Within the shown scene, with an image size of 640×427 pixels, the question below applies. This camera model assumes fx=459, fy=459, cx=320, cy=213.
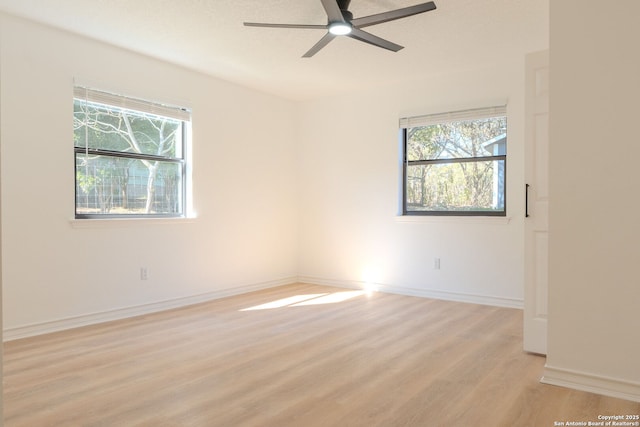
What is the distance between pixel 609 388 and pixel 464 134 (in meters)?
3.17

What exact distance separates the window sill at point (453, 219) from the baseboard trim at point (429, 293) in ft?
2.54

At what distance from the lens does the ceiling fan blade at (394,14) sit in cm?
288

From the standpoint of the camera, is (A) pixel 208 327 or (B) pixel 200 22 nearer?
(B) pixel 200 22

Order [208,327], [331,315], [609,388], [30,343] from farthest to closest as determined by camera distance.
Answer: [331,315], [208,327], [30,343], [609,388]

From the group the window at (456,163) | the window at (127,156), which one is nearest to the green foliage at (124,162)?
the window at (127,156)

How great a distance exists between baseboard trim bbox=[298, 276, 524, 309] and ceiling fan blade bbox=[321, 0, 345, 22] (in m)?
3.21

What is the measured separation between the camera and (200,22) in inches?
142

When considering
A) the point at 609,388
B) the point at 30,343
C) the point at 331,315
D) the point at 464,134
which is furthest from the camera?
the point at 464,134

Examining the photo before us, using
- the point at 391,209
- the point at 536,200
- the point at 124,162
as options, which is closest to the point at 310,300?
the point at 391,209

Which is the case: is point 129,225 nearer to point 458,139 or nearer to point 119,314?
point 119,314

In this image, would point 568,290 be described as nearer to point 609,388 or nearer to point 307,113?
point 609,388

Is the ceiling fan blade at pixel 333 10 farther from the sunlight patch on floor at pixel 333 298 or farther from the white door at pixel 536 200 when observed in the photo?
the sunlight patch on floor at pixel 333 298

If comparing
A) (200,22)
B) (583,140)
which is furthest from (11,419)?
(583,140)

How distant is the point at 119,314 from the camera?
4203 millimetres
